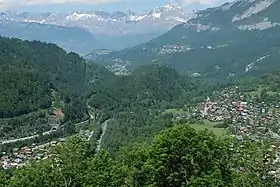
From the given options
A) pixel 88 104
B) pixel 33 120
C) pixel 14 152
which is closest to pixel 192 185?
pixel 14 152

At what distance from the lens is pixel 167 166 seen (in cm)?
2944

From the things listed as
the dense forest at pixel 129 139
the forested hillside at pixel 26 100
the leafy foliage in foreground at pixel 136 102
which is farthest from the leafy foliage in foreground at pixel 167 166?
the forested hillside at pixel 26 100

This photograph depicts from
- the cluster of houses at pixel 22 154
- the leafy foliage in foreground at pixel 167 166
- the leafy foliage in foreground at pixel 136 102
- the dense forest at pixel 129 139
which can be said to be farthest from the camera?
the leafy foliage in foreground at pixel 136 102

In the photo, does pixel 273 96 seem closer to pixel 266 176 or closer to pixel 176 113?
pixel 176 113

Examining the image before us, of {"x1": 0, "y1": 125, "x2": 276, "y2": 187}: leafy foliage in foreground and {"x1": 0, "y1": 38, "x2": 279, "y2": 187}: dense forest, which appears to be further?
{"x1": 0, "y1": 38, "x2": 279, "y2": 187}: dense forest

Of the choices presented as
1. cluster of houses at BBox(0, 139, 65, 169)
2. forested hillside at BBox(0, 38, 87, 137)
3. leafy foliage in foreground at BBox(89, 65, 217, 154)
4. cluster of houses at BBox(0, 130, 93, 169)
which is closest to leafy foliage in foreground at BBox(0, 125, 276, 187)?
cluster of houses at BBox(0, 130, 93, 169)

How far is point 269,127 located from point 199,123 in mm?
17729

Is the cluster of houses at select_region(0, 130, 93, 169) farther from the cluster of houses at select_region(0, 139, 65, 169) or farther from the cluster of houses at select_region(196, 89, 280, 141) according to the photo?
the cluster of houses at select_region(196, 89, 280, 141)

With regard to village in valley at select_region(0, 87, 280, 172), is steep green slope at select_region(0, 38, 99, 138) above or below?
above

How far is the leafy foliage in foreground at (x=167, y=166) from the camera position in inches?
1146

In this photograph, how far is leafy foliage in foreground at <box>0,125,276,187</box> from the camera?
29.1 meters

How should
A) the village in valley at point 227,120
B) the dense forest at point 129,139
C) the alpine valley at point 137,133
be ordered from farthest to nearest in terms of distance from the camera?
the village in valley at point 227,120
the alpine valley at point 137,133
the dense forest at point 129,139

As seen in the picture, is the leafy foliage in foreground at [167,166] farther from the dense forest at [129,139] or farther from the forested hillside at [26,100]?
the forested hillside at [26,100]

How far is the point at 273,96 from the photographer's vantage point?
152m
